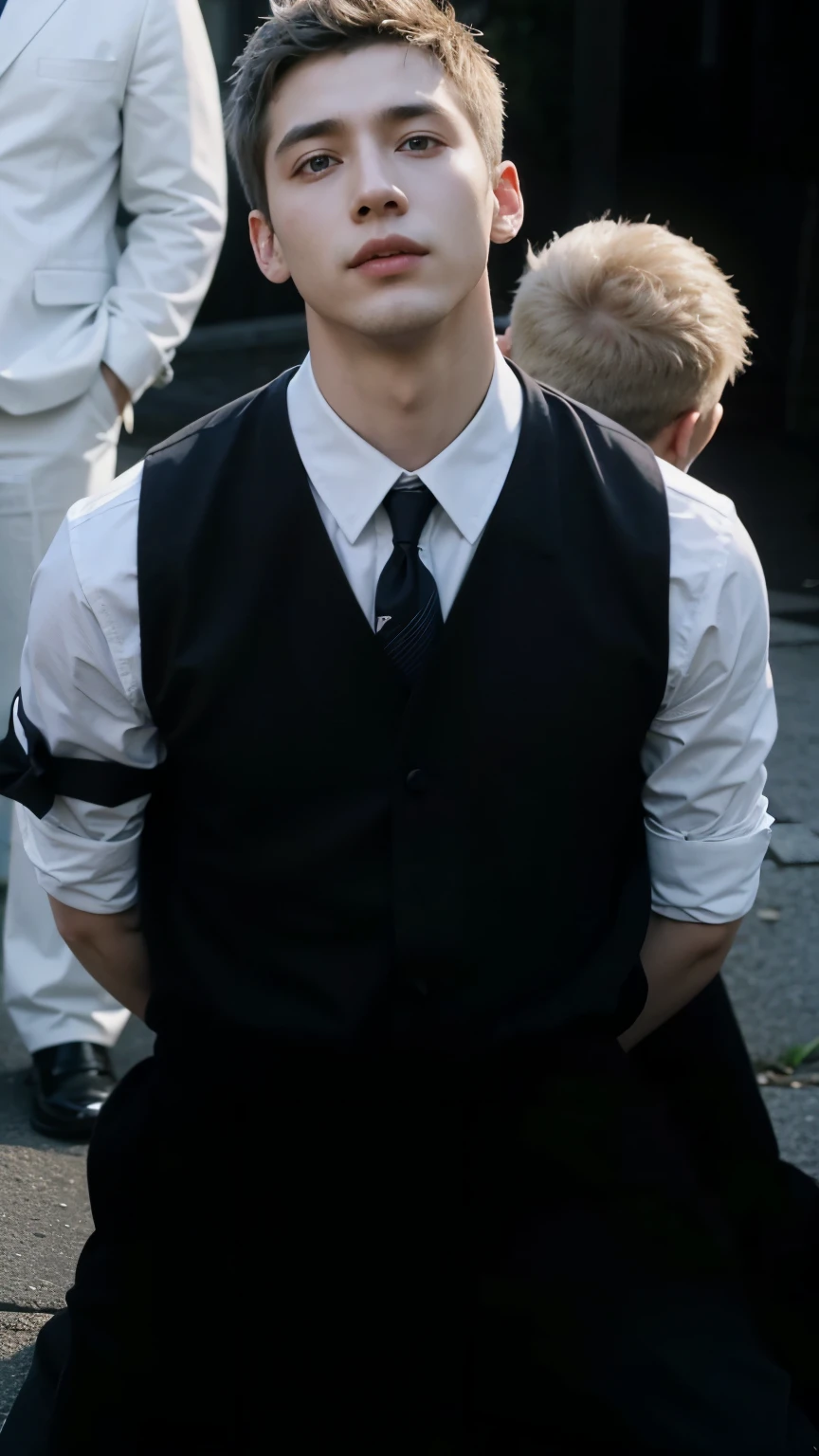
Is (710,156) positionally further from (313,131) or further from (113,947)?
(113,947)

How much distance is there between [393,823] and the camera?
198cm

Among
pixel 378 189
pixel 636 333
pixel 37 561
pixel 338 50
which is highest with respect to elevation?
pixel 338 50

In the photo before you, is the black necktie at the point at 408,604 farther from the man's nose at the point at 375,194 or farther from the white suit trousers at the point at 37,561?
the white suit trousers at the point at 37,561

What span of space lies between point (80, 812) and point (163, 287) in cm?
138

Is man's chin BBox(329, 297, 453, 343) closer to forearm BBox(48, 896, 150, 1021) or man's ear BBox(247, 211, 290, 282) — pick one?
man's ear BBox(247, 211, 290, 282)

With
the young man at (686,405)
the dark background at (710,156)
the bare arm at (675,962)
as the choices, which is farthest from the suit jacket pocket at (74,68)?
the dark background at (710,156)

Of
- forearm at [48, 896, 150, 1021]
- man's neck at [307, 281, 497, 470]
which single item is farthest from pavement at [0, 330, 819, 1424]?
man's neck at [307, 281, 497, 470]

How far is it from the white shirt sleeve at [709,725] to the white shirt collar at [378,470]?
0.67 feet

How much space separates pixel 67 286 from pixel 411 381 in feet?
4.22

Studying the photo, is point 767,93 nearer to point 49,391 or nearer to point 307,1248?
point 49,391

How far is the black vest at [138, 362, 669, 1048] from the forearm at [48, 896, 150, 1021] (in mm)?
189

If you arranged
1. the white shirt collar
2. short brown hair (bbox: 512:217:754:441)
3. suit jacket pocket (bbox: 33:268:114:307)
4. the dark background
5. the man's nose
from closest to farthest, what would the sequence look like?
the man's nose < the white shirt collar < short brown hair (bbox: 512:217:754:441) < suit jacket pocket (bbox: 33:268:114:307) < the dark background

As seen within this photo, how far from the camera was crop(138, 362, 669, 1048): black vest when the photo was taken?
6.47 feet

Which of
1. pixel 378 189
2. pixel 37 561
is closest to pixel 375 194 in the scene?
pixel 378 189
